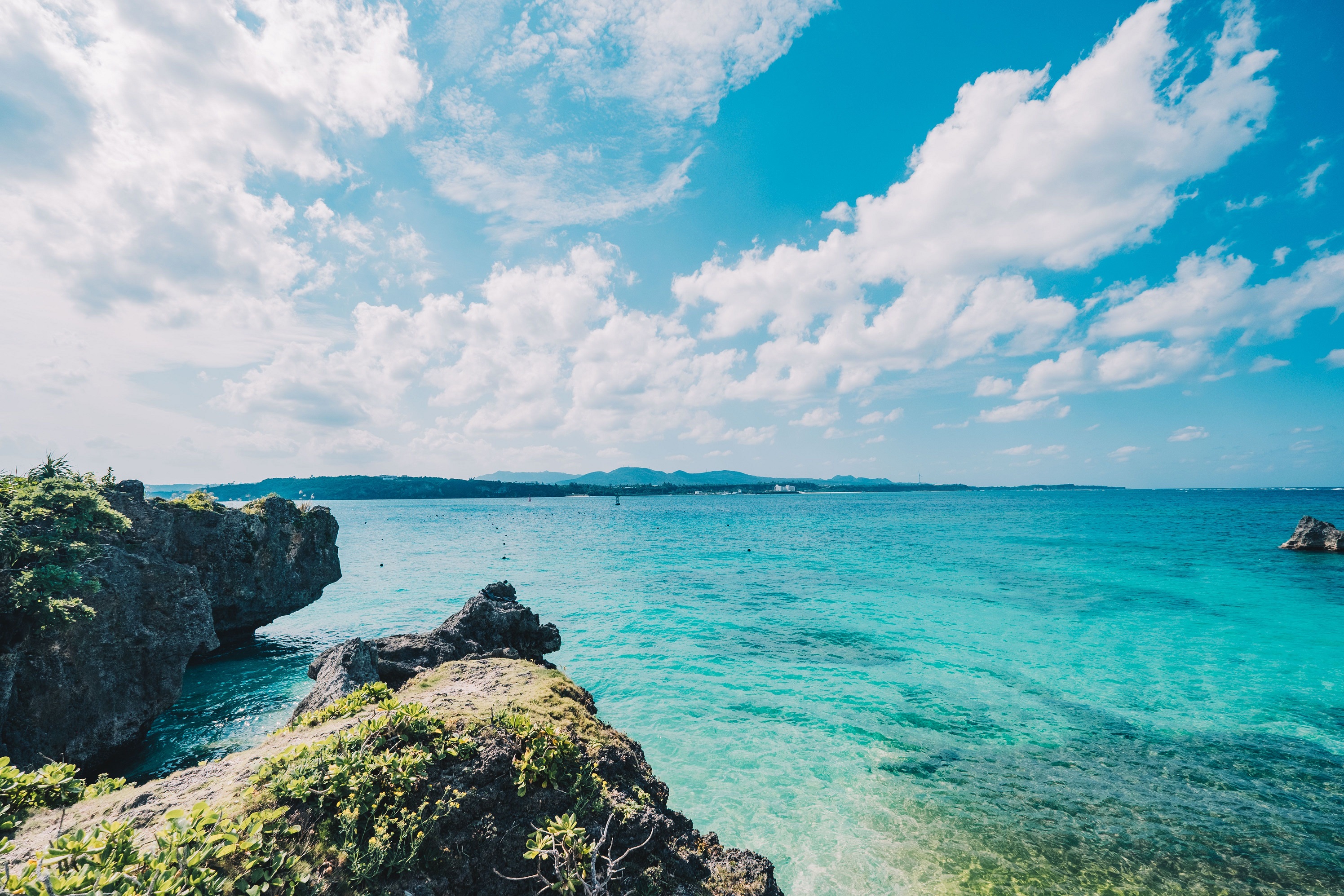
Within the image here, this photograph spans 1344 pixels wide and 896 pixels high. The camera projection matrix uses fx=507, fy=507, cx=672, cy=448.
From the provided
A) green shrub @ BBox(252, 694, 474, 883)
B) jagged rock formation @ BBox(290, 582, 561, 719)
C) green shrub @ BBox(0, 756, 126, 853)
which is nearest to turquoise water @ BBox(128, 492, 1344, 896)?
jagged rock formation @ BBox(290, 582, 561, 719)

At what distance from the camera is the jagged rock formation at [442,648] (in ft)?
39.6

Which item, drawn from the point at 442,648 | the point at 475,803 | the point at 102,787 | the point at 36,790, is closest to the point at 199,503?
the point at 442,648

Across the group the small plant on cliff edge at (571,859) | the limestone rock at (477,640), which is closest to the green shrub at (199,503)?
the limestone rock at (477,640)

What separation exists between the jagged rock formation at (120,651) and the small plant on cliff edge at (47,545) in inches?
A: 27.1

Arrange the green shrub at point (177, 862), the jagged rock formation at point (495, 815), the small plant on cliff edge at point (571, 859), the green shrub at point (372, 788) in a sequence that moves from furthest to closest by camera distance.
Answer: the jagged rock formation at point (495, 815) < the small plant on cliff edge at point (571, 859) < the green shrub at point (372, 788) < the green shrub at point (177, 862)

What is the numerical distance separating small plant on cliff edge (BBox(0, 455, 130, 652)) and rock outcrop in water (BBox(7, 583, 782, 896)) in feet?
28.1

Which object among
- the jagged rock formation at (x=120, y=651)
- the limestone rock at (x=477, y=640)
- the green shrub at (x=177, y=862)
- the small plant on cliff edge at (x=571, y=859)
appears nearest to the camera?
the green shrub at (x=177, y=862)

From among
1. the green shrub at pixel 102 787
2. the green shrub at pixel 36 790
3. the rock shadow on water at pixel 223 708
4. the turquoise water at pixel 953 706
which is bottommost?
the turquoise water at pixel 953 706

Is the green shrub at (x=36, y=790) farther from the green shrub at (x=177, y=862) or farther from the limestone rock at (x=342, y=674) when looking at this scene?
the limestone rock at (x=342, y=674)

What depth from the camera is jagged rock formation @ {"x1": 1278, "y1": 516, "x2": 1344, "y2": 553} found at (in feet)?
176

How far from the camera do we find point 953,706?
61.5ft

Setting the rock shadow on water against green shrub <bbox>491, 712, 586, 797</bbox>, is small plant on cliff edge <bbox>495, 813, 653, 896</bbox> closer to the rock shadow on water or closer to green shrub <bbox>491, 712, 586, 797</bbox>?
green shrub <bbox>491, 712, 586, 797</bbox>

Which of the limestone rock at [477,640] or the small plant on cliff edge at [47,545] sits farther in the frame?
the limestone rock at [477,640]

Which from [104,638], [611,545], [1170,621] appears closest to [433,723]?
[104,638]
